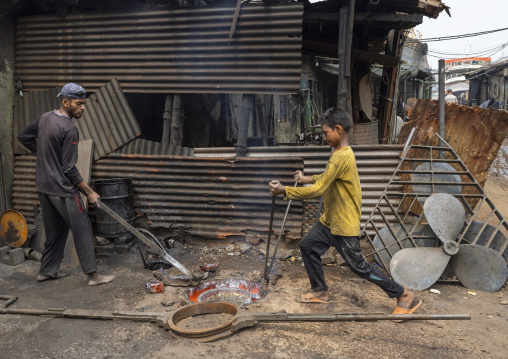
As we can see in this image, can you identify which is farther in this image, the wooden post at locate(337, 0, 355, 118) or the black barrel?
the wooden post at locate(337, 0, 355, 118)

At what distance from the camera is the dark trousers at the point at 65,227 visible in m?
4.48

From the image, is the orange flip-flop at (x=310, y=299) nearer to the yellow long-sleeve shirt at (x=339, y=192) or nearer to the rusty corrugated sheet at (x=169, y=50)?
the yellow long-sleeve shirt at (x=339, y=192)

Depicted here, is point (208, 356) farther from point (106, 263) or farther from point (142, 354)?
point (106, 263)

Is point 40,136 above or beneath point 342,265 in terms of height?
above

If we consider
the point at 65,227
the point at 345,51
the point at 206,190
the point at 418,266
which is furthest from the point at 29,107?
the point at 418,266

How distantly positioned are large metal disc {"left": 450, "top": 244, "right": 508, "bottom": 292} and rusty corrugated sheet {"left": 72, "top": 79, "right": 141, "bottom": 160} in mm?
5033

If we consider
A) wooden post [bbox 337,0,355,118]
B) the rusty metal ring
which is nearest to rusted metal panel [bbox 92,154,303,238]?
wooden post [bbox 337,0,355,118]

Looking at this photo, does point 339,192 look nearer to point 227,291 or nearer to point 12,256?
point 227,291

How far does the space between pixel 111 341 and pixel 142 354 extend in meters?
0.40

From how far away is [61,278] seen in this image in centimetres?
486

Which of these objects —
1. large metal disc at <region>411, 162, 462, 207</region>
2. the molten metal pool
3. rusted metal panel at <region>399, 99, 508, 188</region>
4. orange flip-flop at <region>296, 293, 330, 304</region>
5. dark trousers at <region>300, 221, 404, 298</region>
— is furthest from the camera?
rusted metal panel at <region>399, 99, 508, 188</region>

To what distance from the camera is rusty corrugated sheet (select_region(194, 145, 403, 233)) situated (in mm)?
5648

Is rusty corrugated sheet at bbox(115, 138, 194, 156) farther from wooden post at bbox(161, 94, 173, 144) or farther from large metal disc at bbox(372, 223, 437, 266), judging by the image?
large metal disc at bbox(372, 223, 437, 266)

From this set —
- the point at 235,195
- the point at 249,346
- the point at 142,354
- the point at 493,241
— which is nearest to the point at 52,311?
the point at 142,354
